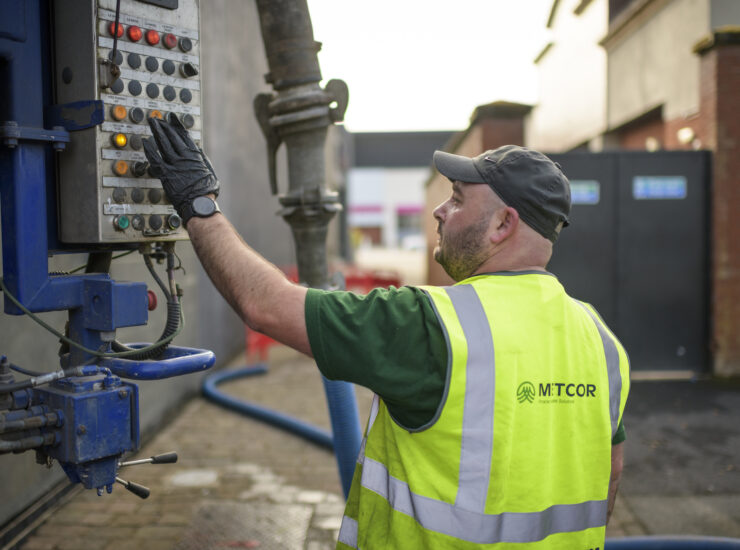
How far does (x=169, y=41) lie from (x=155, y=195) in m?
0.54

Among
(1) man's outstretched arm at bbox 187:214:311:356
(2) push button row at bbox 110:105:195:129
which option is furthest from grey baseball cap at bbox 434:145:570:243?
(2) push button row at bbox 110:105:195:129

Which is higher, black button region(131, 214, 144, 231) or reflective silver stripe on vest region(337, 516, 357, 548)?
black button region(131, 214, 144, 231)

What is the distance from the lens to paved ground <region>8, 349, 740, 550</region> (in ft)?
14.0

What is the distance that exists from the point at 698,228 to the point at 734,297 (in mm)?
923

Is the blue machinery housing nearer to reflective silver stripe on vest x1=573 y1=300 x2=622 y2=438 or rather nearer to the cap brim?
the cap brim

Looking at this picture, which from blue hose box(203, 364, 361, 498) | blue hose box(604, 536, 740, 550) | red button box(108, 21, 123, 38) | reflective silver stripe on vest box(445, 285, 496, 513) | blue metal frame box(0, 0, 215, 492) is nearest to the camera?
reflective silver stripe on vest box(445, 285, 496, 513)

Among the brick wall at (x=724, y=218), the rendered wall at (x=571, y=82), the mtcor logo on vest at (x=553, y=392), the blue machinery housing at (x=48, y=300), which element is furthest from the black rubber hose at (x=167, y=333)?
the rendered wall at (x=571, y=82)

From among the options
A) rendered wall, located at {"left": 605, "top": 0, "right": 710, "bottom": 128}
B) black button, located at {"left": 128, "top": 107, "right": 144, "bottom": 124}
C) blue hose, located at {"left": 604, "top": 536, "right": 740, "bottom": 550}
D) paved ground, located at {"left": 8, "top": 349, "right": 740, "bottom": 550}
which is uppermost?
rendered wall, located at {"left": 605, "top": 0, "right": 710, "bottom": 128}

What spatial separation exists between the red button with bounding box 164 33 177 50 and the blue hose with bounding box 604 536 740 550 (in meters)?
3.03

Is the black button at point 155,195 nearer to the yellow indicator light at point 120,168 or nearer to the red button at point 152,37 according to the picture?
the yellow indicator light at point 120,168

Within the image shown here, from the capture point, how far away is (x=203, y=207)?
216 cm

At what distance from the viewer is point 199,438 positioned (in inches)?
244

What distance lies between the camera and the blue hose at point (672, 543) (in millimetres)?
3559

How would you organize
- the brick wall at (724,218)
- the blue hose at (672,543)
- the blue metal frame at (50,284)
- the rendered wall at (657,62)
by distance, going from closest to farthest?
the blue metal frame at (50,284) → the blue hose at (672,543) → the brick wall at (724,218) → the rendered wall at (657,62)
